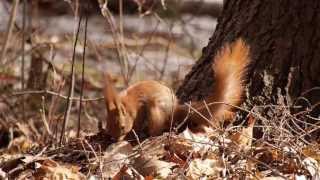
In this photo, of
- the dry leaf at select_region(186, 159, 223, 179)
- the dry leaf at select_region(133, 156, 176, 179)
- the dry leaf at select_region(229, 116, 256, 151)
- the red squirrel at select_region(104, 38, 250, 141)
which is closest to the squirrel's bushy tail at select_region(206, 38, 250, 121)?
the red squirrel at select_region(104, 38, 250, 141)

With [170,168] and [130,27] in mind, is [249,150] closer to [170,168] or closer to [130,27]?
[170,168]

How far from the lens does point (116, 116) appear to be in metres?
4.00

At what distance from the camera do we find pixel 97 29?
9.24m

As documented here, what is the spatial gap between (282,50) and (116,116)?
2.99ft

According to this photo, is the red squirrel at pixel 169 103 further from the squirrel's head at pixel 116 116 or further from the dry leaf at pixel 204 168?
the dry leaf at pixel 204 168

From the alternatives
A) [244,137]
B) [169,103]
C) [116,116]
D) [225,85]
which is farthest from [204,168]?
[116,116]

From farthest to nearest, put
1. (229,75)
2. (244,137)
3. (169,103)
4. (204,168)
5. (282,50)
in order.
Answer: (169,103) < (282,50) < (229,75) < (244,137) < (204,168)

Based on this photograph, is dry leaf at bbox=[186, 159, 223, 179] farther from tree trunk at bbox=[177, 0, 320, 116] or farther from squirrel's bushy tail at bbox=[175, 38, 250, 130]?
tree trunk at bbox=[177, 0, 320, 116]

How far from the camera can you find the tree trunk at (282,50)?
12.5ft

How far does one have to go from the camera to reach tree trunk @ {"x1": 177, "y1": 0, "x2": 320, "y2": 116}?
149 inches

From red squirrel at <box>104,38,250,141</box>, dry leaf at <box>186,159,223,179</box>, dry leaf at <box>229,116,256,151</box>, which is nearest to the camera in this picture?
dry leaf at <box>186,159,223,179</box>

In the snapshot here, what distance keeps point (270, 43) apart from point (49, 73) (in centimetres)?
269

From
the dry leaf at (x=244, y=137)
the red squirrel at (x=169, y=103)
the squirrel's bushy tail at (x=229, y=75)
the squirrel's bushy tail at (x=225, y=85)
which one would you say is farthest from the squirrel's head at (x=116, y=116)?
the dry leaf at (x=244, y=137)

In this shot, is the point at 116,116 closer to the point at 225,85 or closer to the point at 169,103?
the point at 169,103
